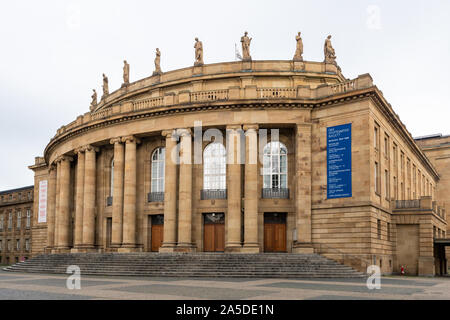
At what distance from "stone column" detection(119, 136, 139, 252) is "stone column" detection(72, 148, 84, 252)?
21.9ft

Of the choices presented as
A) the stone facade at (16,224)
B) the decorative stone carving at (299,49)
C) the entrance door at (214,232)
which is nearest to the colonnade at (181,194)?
the entrance door at (214,232)

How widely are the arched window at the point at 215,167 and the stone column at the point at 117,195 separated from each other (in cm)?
781

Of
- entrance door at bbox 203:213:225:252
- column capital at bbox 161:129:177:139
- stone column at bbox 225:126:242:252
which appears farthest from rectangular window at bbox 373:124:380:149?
column capital at bbox 161:129:177:139

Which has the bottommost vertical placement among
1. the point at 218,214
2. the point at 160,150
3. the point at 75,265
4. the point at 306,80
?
the point at 75,265

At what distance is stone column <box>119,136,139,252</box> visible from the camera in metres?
43.0

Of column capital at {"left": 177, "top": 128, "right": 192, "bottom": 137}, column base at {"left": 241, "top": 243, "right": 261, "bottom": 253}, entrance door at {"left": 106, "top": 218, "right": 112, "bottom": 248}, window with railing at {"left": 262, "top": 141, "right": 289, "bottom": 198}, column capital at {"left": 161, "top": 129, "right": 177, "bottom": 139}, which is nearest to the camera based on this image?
column base at {"left": 241, "top": 243, "right": 261, "bottom": 253}

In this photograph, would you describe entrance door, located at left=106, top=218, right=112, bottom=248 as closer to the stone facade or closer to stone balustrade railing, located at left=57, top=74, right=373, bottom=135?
stone balustrade railing, located at left=57, top=74, right=373, bottom=135

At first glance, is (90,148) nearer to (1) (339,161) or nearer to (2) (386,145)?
(1) (339,161)

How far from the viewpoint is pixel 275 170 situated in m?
40.6
